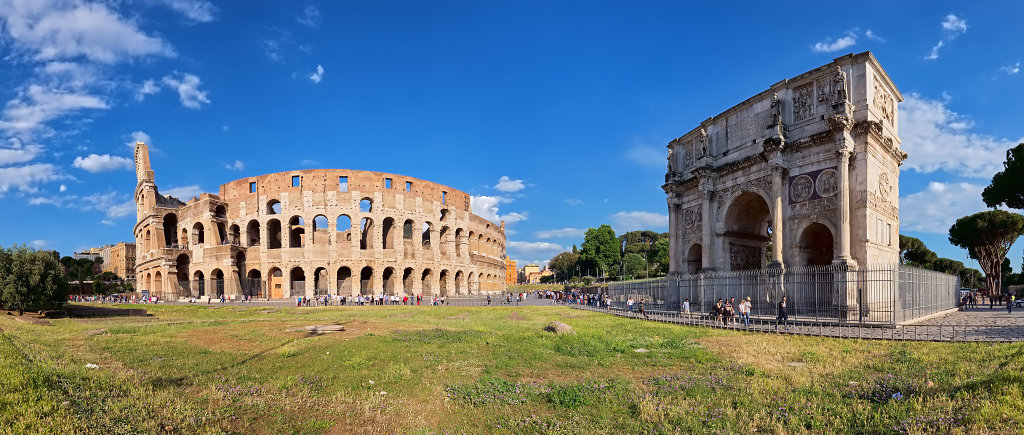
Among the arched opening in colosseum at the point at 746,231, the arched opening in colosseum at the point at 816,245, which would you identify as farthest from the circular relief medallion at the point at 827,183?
the arched opening in colosseum at the point at 746,231

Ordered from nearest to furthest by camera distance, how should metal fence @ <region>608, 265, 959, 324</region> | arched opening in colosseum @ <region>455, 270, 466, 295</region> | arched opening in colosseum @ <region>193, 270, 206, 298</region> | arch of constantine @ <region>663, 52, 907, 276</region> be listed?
A: metal fence @ <region>608, 265, 959, 324</region>, arch of constantine @ <region>663, 52, 907, 276</region>, arched opening in colosseum @ <region>193, 270, 206, 298</region>, arched opening in colosseum @ <region>455, 270, 466, 295</region>

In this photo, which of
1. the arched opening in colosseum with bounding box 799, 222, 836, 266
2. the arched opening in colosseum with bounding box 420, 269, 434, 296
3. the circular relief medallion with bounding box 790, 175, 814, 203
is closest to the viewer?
the circular relief medallion with bounding box 790, 175, 814, 203

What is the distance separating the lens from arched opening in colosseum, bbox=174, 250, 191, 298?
51875 millimetres

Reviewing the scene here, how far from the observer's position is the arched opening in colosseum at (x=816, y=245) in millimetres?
23675

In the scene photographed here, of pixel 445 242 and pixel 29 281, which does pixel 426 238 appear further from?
pixel 29 281

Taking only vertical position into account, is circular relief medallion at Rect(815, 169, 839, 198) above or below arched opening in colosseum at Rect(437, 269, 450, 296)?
above

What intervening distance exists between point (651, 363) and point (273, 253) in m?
44.1

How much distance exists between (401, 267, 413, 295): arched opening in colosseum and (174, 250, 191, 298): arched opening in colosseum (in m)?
21.7

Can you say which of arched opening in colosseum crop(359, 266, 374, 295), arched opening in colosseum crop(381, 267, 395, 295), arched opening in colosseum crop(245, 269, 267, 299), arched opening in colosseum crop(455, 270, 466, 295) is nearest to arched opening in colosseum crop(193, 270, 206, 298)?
arched opening in colosseum crop(245, 269, 267, 299)

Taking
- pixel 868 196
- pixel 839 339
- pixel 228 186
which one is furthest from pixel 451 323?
pixel 228 186

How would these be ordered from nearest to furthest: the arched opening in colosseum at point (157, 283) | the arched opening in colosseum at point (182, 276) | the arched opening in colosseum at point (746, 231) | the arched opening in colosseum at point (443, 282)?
the arched opening in colosseum at point (746, 231), the arched opening in colosseum at point (182, 276), the arched opening in colosseum at point (443, 282), the arched opening in colosseum at point (157, 283)

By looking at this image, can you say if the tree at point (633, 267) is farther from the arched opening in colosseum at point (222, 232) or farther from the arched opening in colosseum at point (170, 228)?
the arched opening in colosseum at point (170, 228)

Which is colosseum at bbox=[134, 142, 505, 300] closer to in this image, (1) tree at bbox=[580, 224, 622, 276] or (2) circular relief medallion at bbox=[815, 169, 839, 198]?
(1) tree at bbox=[580, 224, 622, 276]

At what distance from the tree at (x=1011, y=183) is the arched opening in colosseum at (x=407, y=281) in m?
45.7
